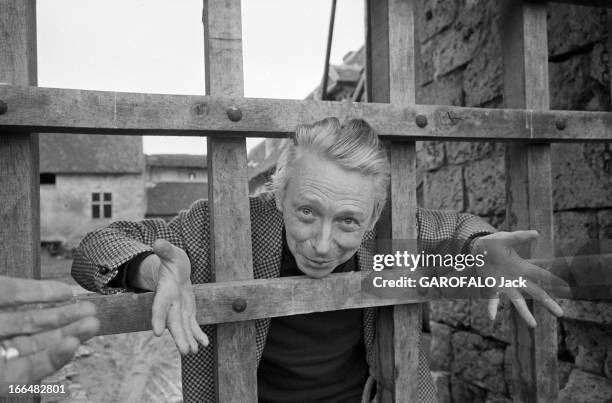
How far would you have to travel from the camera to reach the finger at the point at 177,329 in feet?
3.32

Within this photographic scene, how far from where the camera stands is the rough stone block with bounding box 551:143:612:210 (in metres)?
1.96

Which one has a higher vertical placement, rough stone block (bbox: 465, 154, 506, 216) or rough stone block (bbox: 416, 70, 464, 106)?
rough stone block (bbox: 416, 70, 464, 106)

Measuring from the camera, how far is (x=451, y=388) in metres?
3.00

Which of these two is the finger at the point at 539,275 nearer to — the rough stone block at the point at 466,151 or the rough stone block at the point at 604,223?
the rough stone block at the point at 604,223

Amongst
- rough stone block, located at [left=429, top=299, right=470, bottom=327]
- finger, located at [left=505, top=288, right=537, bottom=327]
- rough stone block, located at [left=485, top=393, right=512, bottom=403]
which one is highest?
finger, located at [left=505, top=288, right=537, bottom=327]

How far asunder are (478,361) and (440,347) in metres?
0.37

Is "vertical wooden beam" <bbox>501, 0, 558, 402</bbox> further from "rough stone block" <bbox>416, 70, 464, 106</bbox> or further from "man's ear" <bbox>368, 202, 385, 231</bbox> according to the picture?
"rough stone block" <bbox>416, 70, 464, 106</bbox>

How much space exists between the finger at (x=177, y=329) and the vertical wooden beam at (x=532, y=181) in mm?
1152

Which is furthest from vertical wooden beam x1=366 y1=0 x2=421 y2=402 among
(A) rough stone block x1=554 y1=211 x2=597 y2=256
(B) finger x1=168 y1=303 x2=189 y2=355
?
(A) rough stone block x1=554 y1=211 x2=597 y2=256

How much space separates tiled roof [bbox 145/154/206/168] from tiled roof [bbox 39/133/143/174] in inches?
206

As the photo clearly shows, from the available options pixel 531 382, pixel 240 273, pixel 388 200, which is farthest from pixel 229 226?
pixel 531 382

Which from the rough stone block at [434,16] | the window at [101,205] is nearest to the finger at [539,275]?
the rough stone block at [434,16]

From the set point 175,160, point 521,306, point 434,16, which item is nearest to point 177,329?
point 521,306

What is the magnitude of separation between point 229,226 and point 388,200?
522 mm
